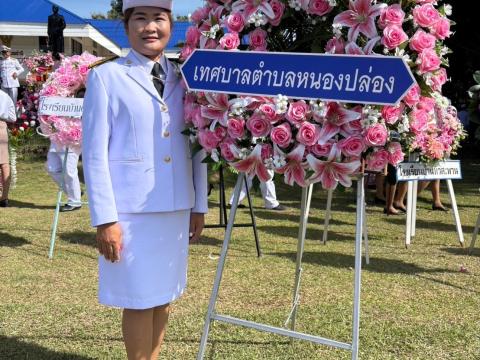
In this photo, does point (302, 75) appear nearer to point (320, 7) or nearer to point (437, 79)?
point (320, 7)

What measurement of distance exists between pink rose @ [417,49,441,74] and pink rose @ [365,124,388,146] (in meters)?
0.30

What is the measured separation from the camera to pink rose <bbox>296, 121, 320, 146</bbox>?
2.20 m

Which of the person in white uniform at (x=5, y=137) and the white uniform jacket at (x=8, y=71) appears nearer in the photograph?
the person in white uniform at (x=5, y=137)

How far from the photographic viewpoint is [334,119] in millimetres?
2240

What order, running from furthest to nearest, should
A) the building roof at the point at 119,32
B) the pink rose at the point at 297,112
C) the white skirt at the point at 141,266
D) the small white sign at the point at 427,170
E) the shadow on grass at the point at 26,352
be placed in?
the building roof at the point at 119,32
the small white sign at the point at 427,170
the shadow on grass at the point at 26,352
the white skirt at the point at 141,266
the pink rose at the point at 297,112

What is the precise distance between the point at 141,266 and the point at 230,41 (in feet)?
3.56

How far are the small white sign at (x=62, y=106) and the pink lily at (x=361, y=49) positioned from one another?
11.9 ft

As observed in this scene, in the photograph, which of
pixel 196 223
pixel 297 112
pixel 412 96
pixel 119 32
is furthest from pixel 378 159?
pixel 119 32

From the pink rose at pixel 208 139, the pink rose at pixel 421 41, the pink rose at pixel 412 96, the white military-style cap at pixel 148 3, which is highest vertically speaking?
the white military-style cap at pixel 148 3

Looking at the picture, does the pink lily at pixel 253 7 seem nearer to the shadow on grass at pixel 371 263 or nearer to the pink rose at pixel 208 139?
the pink rose at pixel 208 139

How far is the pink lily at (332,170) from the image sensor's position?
88.8 inches

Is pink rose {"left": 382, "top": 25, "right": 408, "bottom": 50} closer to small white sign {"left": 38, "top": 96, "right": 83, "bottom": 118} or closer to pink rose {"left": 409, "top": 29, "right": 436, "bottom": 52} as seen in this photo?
pink rose {"left": 409, "top": 29, "right": 436, "bottom": 52}

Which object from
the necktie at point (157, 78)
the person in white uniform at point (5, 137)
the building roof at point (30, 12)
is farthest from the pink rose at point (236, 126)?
the building roof at point (30, 12)

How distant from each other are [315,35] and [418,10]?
44 centimetres
